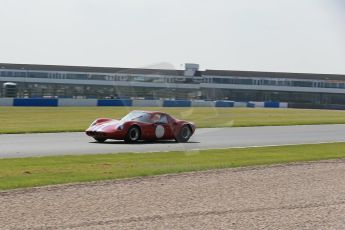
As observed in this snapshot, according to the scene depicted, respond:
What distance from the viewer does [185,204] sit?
812cm

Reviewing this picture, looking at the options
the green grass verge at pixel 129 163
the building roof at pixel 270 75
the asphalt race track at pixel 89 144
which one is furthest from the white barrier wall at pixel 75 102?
the building roof at pixel 270 75

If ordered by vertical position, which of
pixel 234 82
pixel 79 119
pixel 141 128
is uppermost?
pixel 234 82

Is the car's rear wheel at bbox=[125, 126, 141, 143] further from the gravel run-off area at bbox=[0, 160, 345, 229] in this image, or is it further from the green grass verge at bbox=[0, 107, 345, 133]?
the gravel run-off area at bbox=[0, 160, 345, 229]

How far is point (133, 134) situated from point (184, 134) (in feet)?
6.67

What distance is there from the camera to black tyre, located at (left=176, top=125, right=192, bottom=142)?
20.6 meters

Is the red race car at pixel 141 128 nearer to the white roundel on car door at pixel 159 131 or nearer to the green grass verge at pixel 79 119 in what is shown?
the white roundel on car door at pixel 159 131

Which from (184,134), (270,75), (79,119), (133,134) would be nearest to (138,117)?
(133,134)

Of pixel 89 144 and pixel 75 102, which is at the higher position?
pixel 75 102

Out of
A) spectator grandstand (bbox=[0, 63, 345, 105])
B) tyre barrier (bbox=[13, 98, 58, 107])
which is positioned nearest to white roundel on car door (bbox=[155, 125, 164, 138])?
tyre barrier (bbox=[13, 98, 58, 107])

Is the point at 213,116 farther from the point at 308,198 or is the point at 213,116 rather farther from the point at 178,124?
the point at 308,198

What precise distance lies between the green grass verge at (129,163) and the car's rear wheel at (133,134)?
346 cm

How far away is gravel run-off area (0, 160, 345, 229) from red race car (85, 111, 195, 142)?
8.45 meters

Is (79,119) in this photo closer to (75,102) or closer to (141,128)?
(141,128)

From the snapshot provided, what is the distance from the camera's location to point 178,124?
814 inches
